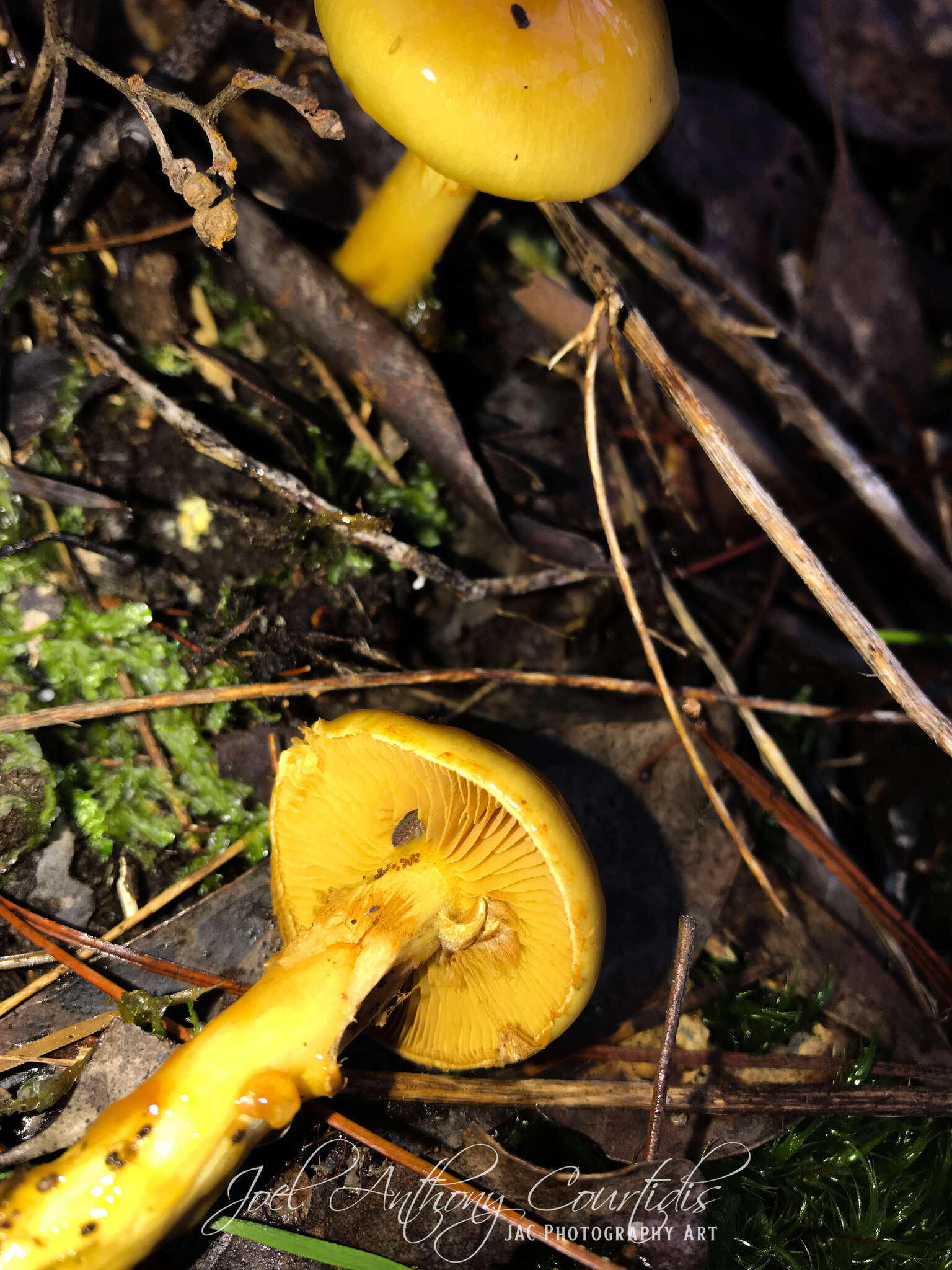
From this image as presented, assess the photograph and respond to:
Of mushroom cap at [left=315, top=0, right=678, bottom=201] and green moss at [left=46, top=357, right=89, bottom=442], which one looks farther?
green moss at [left=46, top=357, right=89, bottom=442]

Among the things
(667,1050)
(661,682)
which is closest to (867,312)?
(661,682)

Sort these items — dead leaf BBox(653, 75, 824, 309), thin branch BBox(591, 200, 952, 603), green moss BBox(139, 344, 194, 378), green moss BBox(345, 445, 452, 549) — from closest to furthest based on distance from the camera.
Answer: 1. green moss BBox(139, 344, 194, 378)
2. green moss BBox(345, 445, 452, 549)
3. thin branch BBox(591, 200, 952, 603)
4. dead leaf BBox(653, 75, 824, 309)

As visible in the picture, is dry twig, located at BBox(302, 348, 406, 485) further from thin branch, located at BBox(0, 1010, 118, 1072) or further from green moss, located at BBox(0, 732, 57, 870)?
thin branch, located at BBox(0, 1010, 118, 1072)

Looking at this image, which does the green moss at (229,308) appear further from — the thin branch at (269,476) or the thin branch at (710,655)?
the thin branch at (710,655)

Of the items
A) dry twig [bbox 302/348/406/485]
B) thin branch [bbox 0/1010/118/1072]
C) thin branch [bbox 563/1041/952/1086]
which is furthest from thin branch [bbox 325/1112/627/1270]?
dry twig [bbox 302/348/406/485]

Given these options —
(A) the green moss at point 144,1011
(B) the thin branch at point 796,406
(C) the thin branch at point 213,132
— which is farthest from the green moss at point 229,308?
(A) the green moss at point 144,1011

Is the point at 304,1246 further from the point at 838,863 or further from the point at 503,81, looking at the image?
the point at 503,81
